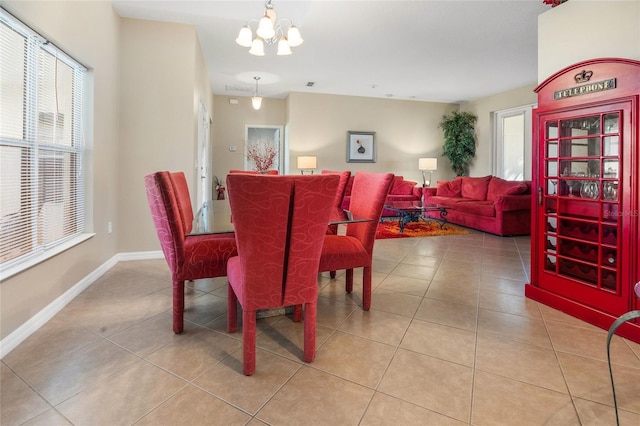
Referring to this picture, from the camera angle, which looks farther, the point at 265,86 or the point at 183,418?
the point at 265,86

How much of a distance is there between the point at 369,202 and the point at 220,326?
1.30 metres

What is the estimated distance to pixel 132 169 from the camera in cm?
350

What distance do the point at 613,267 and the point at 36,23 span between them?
3925 millimetres

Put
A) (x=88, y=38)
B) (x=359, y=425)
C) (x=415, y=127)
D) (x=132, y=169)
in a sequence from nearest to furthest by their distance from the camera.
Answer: (x=359, y=425) → (x=88, y=38) → (x=132, y=169) → (x=415, y=127)

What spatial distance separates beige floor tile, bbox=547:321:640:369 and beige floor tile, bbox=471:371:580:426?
52 cm

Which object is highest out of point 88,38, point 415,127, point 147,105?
point 415,127

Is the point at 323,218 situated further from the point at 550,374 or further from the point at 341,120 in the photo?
the point at 341,120

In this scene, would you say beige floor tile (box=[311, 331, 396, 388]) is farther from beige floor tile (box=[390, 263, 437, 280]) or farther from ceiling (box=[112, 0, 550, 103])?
ceiling (box=[112, 0, 550, 103])

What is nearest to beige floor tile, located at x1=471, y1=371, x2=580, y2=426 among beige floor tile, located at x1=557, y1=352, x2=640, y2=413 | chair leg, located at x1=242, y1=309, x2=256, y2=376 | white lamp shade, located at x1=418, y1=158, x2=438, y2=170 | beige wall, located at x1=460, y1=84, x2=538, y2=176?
beige floor tile, located at x1=557, y1=352, x2=640, y2=413

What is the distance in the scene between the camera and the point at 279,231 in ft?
4.72

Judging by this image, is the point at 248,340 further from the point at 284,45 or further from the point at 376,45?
the point at 376,45

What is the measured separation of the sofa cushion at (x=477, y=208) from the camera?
5.24m

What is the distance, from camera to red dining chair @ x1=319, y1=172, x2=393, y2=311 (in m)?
2.15

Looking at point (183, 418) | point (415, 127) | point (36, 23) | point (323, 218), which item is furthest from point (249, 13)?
point (415, 127)
